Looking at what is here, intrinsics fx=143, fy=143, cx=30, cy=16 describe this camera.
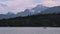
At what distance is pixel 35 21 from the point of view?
2.29 m

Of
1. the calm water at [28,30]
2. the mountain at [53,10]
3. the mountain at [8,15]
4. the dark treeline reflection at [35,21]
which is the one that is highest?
the mountain at [53,10]

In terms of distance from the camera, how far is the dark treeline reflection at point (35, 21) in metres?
2.26

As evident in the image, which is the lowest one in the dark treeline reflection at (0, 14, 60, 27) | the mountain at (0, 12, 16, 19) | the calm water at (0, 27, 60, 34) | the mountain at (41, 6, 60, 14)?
the calm water at (0, 27, 60, 34)

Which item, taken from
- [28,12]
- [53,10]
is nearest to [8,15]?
[28,12]

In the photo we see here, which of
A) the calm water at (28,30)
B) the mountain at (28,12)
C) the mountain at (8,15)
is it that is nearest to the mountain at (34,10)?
the mountain at (28,12)

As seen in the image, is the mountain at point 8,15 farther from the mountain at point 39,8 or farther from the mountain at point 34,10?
the mountain at point 39,8

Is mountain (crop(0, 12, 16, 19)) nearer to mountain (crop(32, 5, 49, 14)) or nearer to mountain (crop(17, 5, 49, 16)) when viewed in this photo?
mountain (crop(17, 5, 49, 16))

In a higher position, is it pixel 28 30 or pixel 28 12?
pixel 28 12

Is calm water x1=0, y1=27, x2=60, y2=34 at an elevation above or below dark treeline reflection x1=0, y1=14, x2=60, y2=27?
below

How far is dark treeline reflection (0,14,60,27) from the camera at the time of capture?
7.42 ft

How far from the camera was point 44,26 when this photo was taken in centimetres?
227

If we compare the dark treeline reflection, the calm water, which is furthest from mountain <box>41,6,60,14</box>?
the calm water

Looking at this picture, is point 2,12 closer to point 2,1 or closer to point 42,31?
point 2,1

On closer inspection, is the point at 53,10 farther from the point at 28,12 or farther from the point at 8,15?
the point at 8,15
